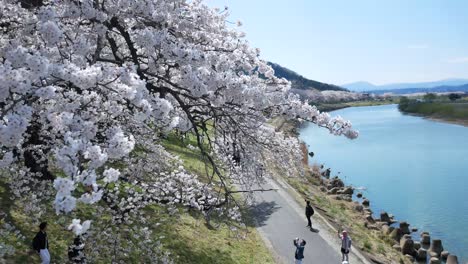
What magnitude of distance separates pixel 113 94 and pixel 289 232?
49.4 feet

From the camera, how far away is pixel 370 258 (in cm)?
1902

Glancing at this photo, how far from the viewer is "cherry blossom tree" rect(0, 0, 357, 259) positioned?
522cm

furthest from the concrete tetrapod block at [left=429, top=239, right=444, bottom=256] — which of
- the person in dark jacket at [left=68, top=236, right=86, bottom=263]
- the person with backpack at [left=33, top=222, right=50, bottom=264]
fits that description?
the person with backpack at [left=33, top=222, right=50, bottom=264]

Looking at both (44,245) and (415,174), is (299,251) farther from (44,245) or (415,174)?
(415,174)

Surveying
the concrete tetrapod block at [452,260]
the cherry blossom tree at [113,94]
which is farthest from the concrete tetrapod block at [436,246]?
the cherry blossom tree at [113,94]

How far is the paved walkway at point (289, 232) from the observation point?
58.3ft

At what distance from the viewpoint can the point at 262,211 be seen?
77.4 feet

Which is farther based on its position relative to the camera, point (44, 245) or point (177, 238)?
point (177, 238)

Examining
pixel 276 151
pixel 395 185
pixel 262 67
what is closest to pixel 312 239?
pixel 276 151

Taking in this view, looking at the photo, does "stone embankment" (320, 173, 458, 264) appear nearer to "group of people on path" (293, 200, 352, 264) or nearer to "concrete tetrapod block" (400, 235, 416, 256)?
"concrete tetrapod block" (400, 235, 416, 256)

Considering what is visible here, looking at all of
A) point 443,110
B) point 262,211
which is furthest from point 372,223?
point 443,110

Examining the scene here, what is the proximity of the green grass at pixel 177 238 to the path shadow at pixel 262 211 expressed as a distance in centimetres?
133

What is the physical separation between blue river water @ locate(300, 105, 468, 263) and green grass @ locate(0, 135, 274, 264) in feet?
54.8

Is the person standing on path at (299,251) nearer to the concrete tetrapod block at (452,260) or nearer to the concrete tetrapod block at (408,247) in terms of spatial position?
the concrete tetrapod block at (408,247)
